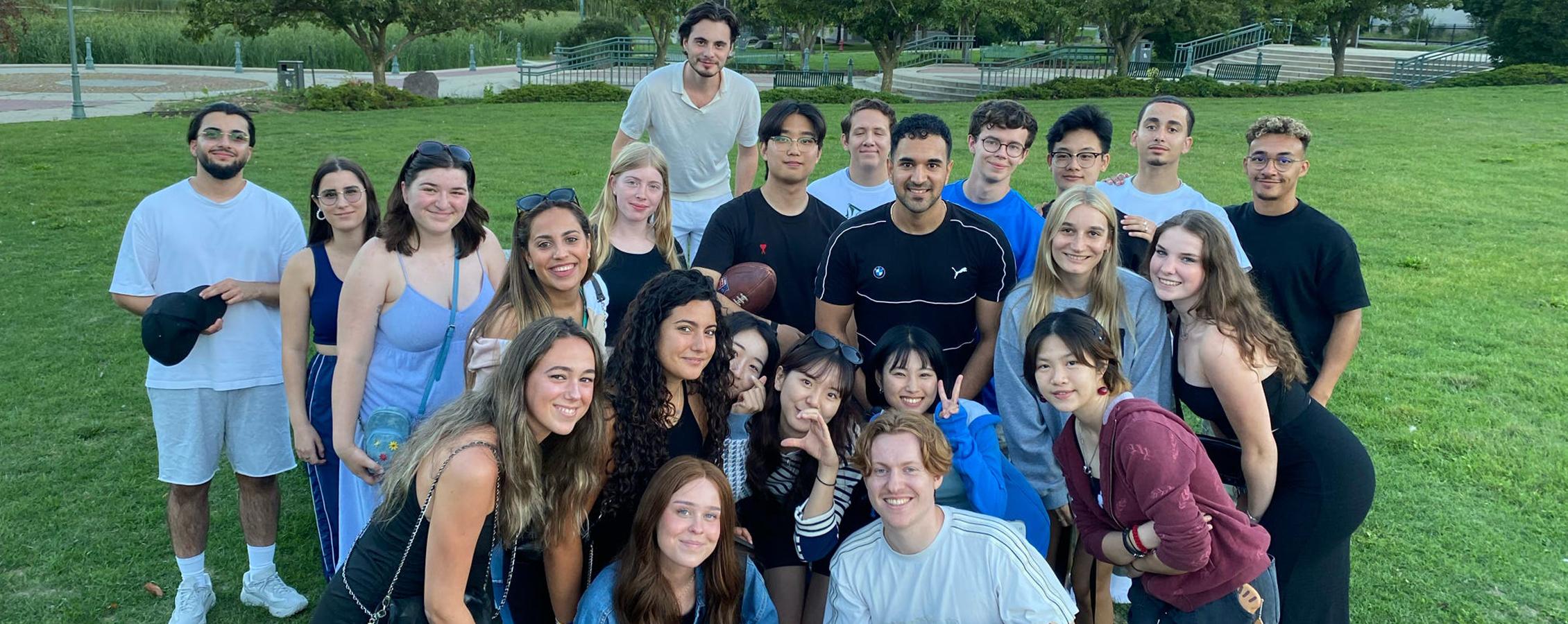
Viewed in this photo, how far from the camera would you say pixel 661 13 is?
30.8 metres

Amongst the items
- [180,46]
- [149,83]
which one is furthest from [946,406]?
[180,46]

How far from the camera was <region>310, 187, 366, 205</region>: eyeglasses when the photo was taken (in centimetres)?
466

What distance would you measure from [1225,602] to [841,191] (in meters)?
3.42

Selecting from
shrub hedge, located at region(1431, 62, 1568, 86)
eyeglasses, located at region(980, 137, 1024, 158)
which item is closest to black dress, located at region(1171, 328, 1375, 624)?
eyeglasses, located at region(980, 137, 1024, 158)

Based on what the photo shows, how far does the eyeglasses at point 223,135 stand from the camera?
479cm

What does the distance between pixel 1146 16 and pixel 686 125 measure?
25.9 meters

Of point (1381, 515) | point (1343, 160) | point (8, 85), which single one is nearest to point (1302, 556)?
point (1381, 515)

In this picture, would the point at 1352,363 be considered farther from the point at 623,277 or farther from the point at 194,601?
the point at 194,601

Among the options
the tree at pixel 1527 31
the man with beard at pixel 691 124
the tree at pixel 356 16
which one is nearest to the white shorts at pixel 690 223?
the man with beard at pixel 691 124

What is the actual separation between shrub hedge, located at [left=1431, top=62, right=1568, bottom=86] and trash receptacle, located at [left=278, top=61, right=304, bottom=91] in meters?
31.7

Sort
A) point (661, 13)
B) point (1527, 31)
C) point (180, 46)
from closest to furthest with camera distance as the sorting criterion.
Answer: point (661, 13) → point (1527, 31) → point (180, 46)

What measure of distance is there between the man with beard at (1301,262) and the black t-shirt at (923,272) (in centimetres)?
127

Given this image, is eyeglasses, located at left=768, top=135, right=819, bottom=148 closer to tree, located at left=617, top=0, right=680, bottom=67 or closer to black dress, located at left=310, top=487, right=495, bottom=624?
→ black dress, located at left=310, top=487, right=495, bottom=624

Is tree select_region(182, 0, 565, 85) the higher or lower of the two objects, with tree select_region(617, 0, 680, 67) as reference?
lower
